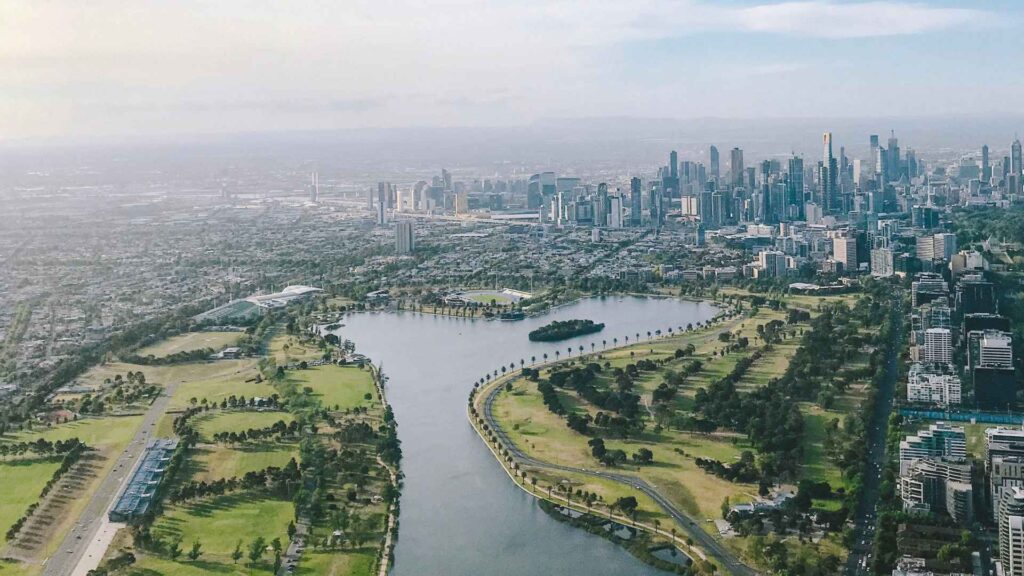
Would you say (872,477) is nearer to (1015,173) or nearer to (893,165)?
(1015,173)

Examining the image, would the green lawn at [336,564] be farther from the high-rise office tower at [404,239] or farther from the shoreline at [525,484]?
the high-rise office tower at [404,239]

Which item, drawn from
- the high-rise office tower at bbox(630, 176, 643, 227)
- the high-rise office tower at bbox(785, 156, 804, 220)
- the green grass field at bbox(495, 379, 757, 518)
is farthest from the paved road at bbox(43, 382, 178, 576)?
the high-rise office tower at bbox(785, 156, 804, 220)

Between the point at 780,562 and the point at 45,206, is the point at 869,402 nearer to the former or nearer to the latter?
the point at 780,562

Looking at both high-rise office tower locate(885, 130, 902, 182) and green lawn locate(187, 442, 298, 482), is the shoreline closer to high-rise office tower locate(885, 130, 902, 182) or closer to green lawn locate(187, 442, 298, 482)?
green lawn locate(187, 442, 298, 482)

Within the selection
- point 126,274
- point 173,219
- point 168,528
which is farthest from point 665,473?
point 173,219

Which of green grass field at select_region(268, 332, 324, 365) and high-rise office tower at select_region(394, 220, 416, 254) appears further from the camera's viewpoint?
high-rise office tower at select_region(394, 220, 416, 254)

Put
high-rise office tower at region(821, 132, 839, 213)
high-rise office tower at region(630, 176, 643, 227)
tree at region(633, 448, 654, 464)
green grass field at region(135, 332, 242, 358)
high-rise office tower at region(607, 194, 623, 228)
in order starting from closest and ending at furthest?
tree at region(633, 448, 654, 464) < green grass field at region(135, 332, 242, 358) < high-rise office tower at region(607, 194, 623, 228) < high-rise office tower at region(821, 132, 839, 213) < high-rise office tower at region(630, 176, 643, 227)
